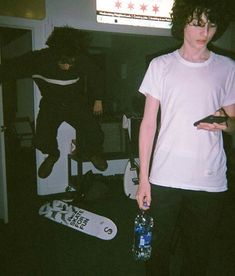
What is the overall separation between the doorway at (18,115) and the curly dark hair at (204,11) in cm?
441

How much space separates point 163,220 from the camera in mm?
1545

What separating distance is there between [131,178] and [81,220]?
1259 millimetres

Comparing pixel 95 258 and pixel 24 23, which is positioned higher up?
pixel 24 23

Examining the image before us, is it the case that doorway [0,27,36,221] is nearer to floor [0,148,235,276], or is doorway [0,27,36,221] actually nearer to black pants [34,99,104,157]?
floor [0,148,235,276]

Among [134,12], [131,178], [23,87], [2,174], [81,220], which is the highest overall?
[134,12]

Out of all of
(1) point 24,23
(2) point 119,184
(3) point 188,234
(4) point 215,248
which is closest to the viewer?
(3) point 188,234

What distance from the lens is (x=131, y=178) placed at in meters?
4.40

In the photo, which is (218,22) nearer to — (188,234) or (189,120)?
(189,120)

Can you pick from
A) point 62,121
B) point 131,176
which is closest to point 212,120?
point 62,121

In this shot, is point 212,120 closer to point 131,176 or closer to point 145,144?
point 145,144

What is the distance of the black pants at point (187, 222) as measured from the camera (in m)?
1.52

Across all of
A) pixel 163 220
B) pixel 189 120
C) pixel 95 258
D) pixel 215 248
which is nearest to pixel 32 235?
pixel 95 258

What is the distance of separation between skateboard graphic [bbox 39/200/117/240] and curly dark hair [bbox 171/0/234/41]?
7.18 feet

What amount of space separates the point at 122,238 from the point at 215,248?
0.92 meters
